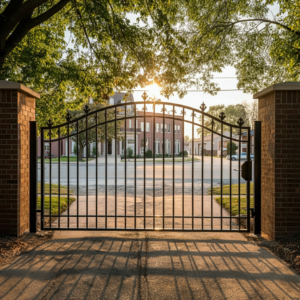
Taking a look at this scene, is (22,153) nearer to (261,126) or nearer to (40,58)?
(40,58)

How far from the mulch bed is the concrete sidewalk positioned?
14 cm

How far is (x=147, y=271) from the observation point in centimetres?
388

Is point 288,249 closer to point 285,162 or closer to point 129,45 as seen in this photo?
point 285,162

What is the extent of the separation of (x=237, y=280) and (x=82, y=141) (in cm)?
3189

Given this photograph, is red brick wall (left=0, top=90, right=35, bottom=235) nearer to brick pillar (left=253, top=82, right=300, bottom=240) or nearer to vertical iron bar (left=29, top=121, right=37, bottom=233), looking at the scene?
vertical iron bar (left=29, top=121, right=37, bottom=233)

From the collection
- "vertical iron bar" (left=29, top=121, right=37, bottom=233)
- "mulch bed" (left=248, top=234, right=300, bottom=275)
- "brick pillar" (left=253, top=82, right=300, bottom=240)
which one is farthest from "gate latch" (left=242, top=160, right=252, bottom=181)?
"vertical iron bar" (left=29, top=121, right=37, bottom=233)

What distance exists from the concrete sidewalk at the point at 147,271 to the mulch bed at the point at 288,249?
0.14m

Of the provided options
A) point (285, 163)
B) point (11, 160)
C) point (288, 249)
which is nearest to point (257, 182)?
point (285, 163)

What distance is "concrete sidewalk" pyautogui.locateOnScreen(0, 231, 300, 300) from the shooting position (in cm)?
334

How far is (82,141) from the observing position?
34.2m

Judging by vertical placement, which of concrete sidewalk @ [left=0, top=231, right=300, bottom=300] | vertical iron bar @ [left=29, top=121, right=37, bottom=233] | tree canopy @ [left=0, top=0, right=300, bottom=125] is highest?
tree canopy @ [left=0, top=0, right=300, bottom=125]

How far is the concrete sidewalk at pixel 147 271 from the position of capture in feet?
11.0

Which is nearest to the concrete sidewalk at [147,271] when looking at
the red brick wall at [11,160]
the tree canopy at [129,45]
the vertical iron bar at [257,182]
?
the vertical iron bar at [257,182]

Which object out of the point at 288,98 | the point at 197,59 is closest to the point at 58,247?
the point at 288,98
